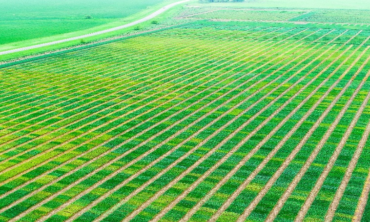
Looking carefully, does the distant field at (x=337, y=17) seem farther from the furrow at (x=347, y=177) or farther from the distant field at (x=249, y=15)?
the furrow at (x=347, y=177)

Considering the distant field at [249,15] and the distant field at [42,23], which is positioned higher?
the distant field at [42,23]

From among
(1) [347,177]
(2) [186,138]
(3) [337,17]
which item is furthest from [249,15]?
(1) [347,177]

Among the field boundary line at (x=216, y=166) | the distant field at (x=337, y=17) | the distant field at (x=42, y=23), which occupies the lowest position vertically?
the distant field at (x=337, y=17)

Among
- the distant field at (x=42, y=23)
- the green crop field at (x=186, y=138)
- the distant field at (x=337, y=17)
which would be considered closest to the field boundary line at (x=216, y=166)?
the green crop field at (x=186, y=138)

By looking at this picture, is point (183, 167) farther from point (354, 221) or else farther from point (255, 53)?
point (255, 53)

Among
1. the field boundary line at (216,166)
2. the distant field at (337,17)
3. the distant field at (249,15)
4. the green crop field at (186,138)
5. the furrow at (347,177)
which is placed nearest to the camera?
the furrow at (347,177)

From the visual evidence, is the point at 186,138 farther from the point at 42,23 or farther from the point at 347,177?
the point at 42,23

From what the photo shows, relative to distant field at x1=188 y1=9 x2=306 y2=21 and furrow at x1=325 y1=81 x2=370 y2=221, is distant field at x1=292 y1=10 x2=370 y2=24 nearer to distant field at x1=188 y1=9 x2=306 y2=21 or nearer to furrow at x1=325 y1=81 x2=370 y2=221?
distant field at x1=188 y1=9 x2=306 y2=21

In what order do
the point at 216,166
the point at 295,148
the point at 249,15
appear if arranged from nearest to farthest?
the point at 216,166, the point at 295,148, the point at 249,15

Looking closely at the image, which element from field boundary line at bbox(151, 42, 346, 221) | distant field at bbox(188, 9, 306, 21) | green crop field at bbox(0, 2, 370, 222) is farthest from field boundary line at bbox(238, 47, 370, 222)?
distant field at bbox(188, 9, 306, 21)
